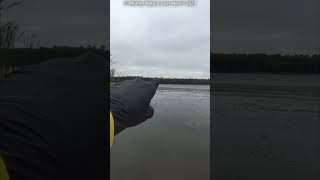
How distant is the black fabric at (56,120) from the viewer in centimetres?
90

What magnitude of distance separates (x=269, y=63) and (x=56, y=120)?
0.78m

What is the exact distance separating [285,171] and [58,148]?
2.56 ft

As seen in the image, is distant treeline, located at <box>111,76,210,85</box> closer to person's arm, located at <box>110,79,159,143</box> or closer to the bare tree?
person's arm, located at <box>110,79,159,143</box>

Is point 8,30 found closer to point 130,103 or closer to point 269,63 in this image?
point 130,103

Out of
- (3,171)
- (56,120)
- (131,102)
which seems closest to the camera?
(3,171)

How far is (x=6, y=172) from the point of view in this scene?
0.85 metres

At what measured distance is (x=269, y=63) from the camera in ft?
4.26

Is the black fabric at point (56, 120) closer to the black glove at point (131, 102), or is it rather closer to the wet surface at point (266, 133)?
the black glove at point (131, 102)

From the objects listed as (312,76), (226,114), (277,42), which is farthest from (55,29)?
(312,76)

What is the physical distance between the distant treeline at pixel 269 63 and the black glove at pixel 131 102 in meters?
0.25

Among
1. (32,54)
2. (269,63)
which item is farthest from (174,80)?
(32,54)

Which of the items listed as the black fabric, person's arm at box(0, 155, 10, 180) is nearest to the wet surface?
the black fabric

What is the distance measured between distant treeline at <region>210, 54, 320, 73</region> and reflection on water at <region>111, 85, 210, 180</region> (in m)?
0.13

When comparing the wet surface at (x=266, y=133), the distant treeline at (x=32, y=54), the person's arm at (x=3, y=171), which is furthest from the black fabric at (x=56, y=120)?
the wet surface at (x=266, y=133)
